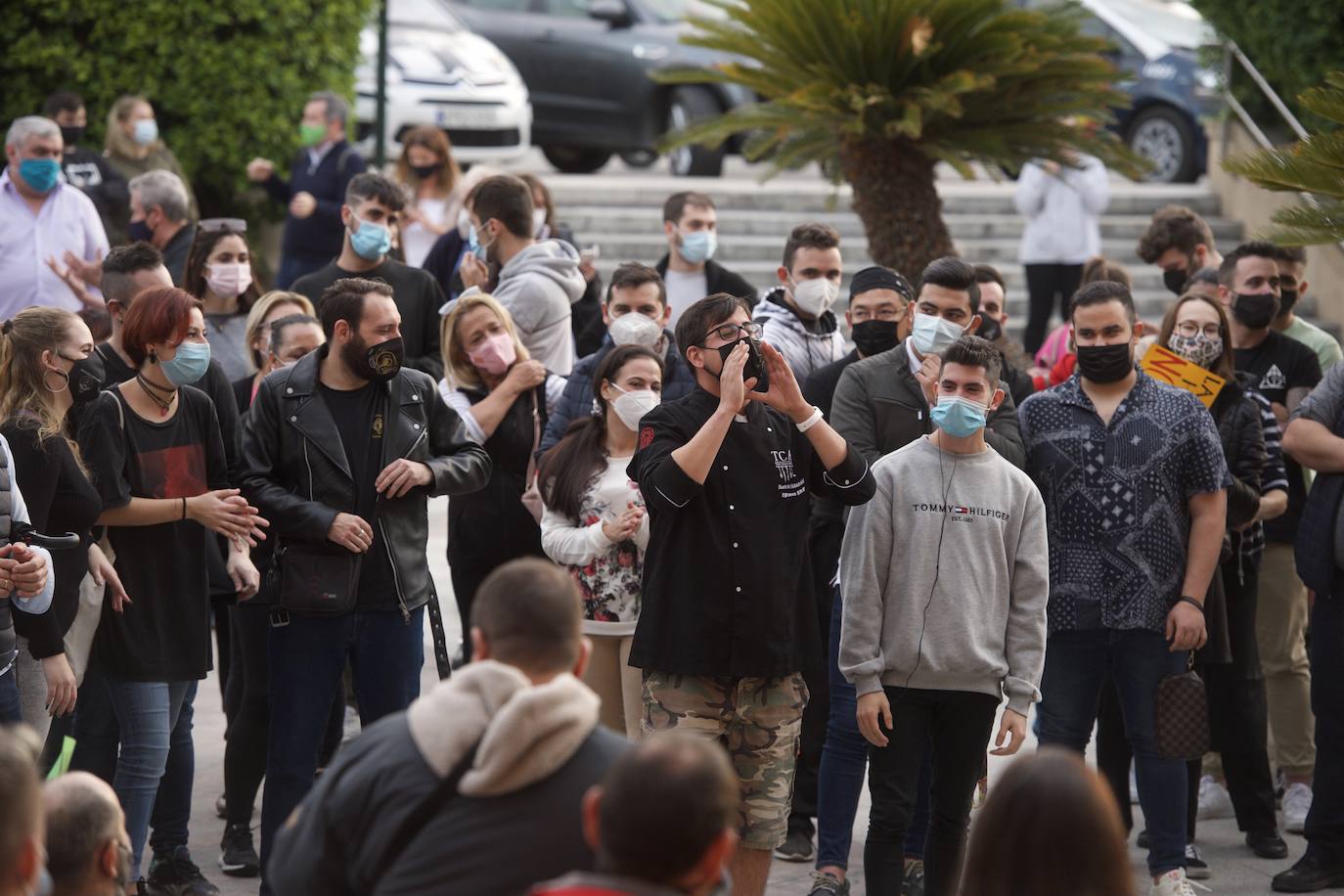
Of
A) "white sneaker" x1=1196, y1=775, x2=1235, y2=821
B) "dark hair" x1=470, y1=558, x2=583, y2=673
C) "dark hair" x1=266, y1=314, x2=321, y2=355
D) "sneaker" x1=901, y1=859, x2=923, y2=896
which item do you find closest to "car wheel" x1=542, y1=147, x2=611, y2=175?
"dark hair" x1=266, y1=314, x2=321, y2=355

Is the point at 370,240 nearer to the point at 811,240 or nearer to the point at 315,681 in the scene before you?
the point at 811,240

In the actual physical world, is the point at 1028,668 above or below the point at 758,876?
above

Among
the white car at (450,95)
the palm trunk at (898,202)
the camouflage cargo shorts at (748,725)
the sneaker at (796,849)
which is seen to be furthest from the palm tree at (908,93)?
the white car at (450,95)

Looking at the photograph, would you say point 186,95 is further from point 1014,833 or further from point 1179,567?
point 1014,833

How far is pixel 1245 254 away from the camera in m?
7.70

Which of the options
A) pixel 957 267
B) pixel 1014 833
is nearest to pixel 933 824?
pixel 957 267

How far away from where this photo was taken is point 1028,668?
19.2ft

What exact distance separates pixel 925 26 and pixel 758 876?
528 cm

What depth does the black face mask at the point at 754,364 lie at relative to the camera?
5648 millimetres

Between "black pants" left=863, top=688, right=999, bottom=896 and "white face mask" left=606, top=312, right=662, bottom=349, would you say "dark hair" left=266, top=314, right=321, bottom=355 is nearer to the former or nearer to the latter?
"white face mask" left=606, top=312, right=662, bottom=349

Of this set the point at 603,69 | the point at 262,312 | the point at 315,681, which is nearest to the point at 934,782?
the point at 315,681

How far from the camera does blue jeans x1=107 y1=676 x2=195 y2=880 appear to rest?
5949mm

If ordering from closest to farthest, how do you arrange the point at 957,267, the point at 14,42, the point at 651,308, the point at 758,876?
the point at 758,876 → the point at 957,267 → the point at 651,308 → the point at 14,42

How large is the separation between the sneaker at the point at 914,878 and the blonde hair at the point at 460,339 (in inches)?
96.4
